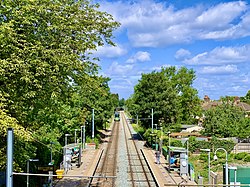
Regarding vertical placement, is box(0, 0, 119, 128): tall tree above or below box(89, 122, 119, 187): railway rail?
above

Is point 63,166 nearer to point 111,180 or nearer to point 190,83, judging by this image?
point 111,180

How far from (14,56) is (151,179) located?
1936 cm

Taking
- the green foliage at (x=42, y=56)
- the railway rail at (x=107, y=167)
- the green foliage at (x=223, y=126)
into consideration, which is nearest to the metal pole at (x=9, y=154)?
the green foliage at (x=42, y=56)

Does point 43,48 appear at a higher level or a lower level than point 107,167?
higher


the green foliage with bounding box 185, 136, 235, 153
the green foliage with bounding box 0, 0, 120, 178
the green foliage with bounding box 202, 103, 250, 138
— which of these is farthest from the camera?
the green foliage with bounding box 202, 103, 250, 138

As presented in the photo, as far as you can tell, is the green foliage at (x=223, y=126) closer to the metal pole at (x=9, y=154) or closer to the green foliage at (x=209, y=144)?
the green foliage at (x=209, y=144)

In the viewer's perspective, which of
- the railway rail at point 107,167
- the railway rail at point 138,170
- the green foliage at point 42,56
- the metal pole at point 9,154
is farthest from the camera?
the railway rail at point 138,170

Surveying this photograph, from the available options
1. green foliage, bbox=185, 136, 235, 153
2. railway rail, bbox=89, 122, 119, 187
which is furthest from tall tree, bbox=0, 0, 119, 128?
green foliage, bbox=185, 136, 235, 153

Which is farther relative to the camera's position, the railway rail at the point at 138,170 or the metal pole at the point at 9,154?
the railway rail at the point at 138,170

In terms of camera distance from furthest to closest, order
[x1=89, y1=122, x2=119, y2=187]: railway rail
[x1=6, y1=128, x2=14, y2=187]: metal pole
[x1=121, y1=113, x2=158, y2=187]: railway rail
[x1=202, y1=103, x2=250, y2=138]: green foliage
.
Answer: [x1=202, y1=103, x2=250, y2=138]: green foliage, [x1=121, y1=113, x2=158, y2=187]: railway rail, [x1=89, y1=122, x2=119, y2=187]: railway rail, [x1=6, y1=128, x2=14, y2=187]: metal pole

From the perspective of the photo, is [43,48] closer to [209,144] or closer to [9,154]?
[9,154]

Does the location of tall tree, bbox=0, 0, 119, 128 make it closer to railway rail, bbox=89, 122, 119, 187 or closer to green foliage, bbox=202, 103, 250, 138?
railway rail, bbox=89, 122, 119, 187

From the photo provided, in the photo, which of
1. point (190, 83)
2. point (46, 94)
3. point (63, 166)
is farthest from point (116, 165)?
point (190, 83)

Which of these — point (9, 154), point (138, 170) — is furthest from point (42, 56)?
point (138, 170)
